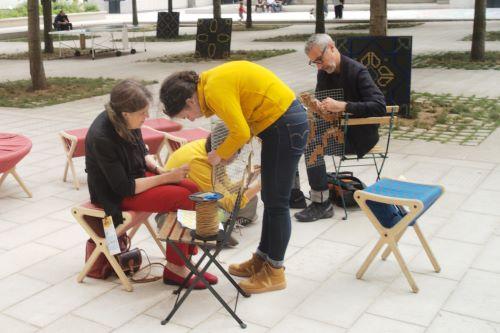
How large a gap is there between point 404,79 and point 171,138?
407 cm

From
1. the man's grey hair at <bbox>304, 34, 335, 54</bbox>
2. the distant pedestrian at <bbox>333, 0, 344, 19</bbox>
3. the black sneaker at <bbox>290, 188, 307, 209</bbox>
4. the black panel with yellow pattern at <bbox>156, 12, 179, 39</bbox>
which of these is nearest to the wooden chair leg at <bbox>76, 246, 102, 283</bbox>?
the black sneaker at <bbox>290, 188, 307, 209</bbox>

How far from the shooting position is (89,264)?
4.65m

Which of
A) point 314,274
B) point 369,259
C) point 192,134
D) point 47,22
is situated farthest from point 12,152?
point 47,22

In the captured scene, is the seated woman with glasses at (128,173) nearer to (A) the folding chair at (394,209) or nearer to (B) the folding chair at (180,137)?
(A) the folding chair at (394,209)

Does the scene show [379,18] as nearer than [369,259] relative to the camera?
No

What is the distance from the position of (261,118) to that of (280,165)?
31cm

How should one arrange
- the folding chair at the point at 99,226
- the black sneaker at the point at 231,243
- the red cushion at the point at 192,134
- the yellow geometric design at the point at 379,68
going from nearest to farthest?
the folding chair at the point at 99,226 < the black sneaker at the point at 231,243 < the red cushion at the point at 192,134 < the yellow geometric design at the point at 379,68

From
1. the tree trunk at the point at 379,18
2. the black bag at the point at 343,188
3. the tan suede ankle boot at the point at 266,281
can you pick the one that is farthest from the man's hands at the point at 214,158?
the tree trunk at the point at 379,18

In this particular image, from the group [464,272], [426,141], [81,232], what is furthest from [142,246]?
[426,141]

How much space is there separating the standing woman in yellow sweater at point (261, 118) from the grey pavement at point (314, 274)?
0.38 metres

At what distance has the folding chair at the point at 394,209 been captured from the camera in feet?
14.3

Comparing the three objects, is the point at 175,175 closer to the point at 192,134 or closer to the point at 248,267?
the point at 248,267

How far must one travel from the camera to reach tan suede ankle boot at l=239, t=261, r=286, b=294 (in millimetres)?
4496

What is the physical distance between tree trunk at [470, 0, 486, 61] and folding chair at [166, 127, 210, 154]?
9.64 meters
